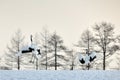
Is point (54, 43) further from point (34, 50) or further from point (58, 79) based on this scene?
point (58, 79)

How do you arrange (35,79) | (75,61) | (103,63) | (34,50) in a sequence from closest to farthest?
(35,79) < (34,50) < (103,63) < (75,61)

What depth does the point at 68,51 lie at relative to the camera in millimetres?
70250

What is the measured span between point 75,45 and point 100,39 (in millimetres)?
4096

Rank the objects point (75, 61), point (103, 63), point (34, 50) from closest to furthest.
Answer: point (34, 50)
point (103, 63)
point (75, 61)

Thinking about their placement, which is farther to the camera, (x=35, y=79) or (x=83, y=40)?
(x=83, y=40)

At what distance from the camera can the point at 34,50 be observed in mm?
56250

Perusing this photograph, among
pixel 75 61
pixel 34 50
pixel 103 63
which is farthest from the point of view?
pixel 75 61

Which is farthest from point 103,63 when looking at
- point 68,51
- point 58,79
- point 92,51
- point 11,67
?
point 58,79

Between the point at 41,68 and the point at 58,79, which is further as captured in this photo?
the point at 41,68

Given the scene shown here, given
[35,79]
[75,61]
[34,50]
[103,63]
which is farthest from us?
[75,61]

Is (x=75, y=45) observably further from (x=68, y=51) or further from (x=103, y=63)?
(x=103, y=63)

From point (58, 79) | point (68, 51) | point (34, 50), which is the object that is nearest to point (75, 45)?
point (68, 51)

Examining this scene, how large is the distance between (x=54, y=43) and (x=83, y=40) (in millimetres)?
3706

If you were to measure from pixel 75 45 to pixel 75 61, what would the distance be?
2074mm
